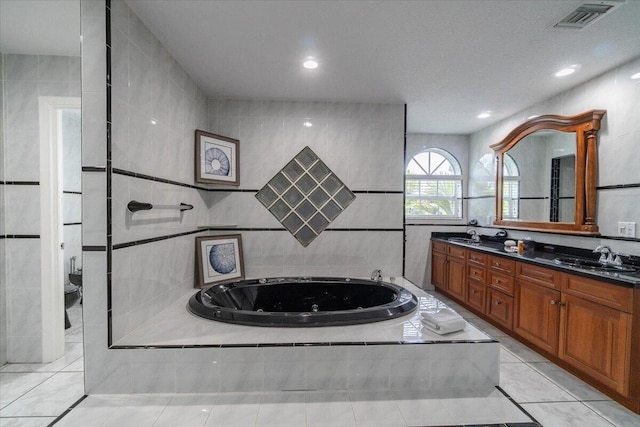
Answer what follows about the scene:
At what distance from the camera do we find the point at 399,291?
268cm

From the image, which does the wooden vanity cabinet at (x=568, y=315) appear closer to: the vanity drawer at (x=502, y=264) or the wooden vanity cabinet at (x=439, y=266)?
the vanity drawer at (x=502, y=264)

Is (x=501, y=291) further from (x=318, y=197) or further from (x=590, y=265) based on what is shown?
(x=318, y=197)

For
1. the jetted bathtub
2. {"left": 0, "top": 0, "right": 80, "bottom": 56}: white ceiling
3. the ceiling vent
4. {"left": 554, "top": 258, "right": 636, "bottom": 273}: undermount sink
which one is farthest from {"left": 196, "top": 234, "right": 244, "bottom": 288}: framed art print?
the ceiling vent

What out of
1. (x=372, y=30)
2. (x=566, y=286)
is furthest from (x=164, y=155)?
(x=566, y=286)

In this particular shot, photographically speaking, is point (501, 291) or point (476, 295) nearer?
point (501, 291)

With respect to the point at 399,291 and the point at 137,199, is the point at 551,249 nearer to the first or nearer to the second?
the point at 399,291

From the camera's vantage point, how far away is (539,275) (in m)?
2.66

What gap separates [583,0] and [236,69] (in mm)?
2322

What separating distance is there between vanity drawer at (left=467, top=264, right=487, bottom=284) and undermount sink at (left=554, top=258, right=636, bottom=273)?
837mm

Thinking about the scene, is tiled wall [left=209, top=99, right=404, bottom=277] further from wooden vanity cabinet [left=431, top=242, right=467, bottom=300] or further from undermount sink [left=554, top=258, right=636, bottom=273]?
undermount sink [left=554, top=258, right=636, bottom=273]

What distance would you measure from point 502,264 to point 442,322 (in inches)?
62.8

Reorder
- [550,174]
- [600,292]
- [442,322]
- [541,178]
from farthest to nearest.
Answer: [541,178] < [550,174] < [600,292] < [442,322]

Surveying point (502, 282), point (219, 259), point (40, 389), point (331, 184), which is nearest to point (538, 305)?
point (502, 282)

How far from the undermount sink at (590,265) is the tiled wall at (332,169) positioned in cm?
146
